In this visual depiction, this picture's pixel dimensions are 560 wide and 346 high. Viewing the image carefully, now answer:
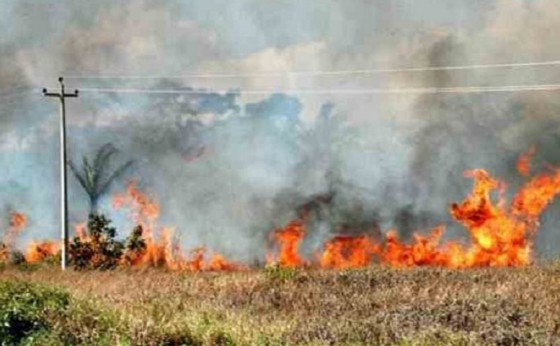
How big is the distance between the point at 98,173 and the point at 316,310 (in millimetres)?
30866

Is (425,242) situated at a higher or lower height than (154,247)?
lower

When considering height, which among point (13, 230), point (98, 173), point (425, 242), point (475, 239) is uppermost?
point (98, 173)

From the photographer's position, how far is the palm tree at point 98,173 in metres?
44.1

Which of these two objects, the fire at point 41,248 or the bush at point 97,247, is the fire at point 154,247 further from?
the fire at point 41,248

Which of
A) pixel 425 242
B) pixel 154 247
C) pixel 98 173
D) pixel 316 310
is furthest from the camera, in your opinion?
A: pixel 98 173

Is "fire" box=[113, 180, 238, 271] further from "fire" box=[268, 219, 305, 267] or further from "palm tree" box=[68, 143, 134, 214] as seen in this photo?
"fire" box=[268, 219, 305, 267]

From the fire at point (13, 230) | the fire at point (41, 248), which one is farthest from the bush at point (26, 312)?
the fire at point (13, 230)

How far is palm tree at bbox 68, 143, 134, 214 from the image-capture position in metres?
44.1

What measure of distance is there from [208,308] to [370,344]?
4579mm

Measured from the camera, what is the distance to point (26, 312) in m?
13.1

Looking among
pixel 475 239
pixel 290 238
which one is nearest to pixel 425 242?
pixel 475 239

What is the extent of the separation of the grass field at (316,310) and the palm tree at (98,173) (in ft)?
74.0

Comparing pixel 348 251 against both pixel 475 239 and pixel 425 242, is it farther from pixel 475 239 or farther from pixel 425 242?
pixel 475 239

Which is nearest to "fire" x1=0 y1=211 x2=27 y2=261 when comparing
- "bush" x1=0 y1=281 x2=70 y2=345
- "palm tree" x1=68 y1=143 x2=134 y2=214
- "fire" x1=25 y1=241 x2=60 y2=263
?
"fire" x1=25 y1=241 x2=60 y2=263
